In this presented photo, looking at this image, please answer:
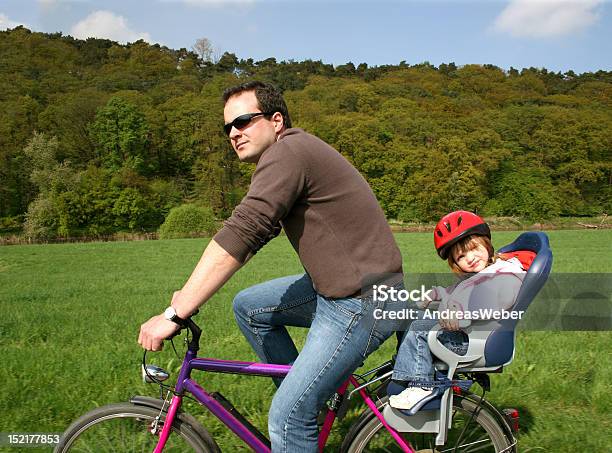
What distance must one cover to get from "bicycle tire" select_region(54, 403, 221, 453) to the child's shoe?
883 mm

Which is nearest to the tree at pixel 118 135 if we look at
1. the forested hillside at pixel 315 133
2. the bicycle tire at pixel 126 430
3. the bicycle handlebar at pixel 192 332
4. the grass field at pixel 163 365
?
the forested hillside at pixel 315 133

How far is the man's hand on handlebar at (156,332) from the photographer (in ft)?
7.93

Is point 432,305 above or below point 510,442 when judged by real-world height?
above

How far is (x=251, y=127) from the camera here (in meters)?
2.58

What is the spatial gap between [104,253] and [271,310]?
2754cm

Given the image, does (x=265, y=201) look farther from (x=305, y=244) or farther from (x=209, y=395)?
(x=209, y=395)

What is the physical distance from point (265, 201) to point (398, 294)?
2.47ft

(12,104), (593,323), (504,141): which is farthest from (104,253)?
(12,104)

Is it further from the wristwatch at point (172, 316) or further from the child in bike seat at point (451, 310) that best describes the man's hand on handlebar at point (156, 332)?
the child in bike seat at point (451, 310)

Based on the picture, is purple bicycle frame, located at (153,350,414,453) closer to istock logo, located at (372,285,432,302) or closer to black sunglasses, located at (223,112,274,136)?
istock logo, located at (372,285,432,302)

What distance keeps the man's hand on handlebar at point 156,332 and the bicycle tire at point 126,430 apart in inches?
16.1

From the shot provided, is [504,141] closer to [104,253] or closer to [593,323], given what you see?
[104,253]

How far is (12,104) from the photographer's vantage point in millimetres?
92000
